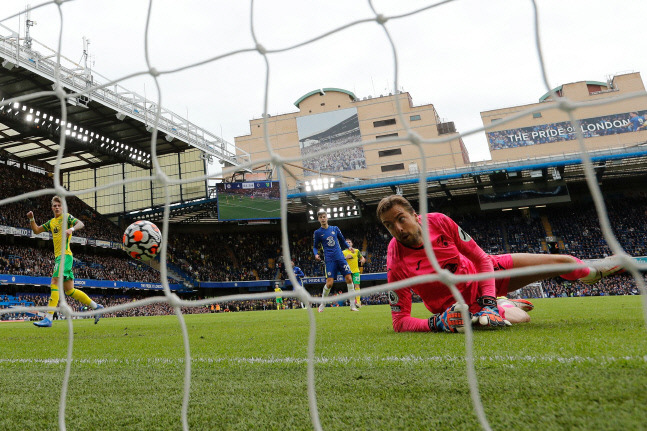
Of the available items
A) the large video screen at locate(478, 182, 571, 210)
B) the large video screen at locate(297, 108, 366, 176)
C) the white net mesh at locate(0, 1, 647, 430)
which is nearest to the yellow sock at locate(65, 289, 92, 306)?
the white net mesh at locate(0, 1, 647, 430)

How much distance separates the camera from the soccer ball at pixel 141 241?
5.01 metres

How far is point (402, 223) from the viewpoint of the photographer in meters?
3.06

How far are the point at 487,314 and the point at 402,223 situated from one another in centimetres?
85

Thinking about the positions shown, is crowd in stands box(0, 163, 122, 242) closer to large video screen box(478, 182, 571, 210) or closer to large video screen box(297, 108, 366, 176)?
large video screen box(297, 108, 366, 176)

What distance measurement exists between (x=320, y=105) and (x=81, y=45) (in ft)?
63.5

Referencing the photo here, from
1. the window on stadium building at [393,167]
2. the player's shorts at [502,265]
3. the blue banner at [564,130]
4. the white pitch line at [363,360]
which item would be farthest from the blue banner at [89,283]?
the blue banner at [564,130]

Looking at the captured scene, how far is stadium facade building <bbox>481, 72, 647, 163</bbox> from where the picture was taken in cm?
2864

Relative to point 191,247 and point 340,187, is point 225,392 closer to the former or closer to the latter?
point 340,187

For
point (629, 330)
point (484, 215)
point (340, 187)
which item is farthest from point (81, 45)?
point (484, 215)

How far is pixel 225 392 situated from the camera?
1.82 m

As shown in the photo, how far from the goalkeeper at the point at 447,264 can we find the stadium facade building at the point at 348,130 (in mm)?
28277

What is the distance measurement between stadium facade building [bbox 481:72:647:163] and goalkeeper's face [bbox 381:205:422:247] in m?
27.7

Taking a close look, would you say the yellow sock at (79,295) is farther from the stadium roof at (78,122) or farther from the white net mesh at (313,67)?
the stadium roof at (78,122)

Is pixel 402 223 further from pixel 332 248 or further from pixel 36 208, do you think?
pixel 36 208
